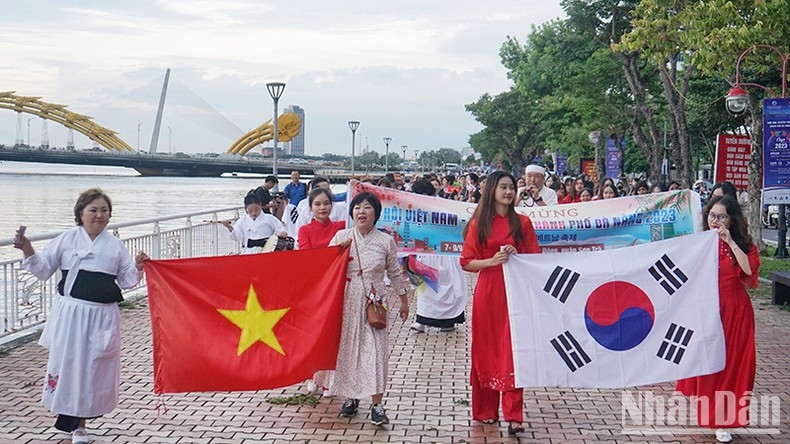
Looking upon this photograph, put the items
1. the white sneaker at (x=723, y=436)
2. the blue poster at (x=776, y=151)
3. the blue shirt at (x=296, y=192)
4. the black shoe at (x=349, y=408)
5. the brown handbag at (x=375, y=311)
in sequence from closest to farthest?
the white sneaker at (x=723, y=436)
the brown handbag at (x=375, y=311)
the black shoe at (x=349, y=408)
the blue poster at (x=776, y=151)
the blue shirt at (x=296, y=192)

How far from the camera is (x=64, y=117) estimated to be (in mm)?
101875

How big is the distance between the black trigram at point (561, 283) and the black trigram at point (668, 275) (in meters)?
0.52

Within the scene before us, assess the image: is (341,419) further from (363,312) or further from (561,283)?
(561,283)

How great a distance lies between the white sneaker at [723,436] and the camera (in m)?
5.84

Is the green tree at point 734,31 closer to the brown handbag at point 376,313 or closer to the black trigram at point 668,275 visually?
the black trigram at point 668,275

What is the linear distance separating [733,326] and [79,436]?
14.0 ft

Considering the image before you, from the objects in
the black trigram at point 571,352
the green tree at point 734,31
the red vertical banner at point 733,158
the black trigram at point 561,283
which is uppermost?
the green tree at point 734,31

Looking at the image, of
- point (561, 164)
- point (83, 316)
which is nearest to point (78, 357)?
point (83, 316)

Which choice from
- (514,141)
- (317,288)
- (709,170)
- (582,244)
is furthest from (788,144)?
(514,141)

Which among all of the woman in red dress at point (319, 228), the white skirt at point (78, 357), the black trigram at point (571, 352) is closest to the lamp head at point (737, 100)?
the woman in red dress at point (319, 228)

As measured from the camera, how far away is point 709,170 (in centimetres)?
5194

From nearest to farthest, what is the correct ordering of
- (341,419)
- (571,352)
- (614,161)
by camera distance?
(571,352), (341,419), (614,161)

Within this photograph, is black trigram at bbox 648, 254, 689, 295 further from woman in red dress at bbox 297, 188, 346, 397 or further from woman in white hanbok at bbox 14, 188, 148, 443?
woman in white hanbok at bbox 14, 188, 148, 443

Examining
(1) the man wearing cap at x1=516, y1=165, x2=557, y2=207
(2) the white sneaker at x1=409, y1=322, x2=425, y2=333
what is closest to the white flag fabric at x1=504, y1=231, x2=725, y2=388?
(1) the man wearing cap at x1=516, y1=165, x2=557, y2=207
